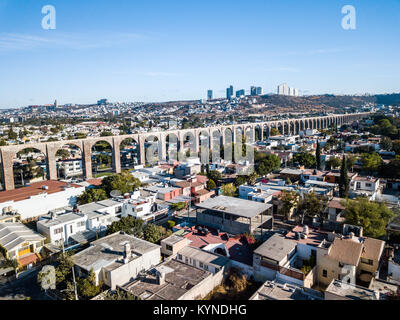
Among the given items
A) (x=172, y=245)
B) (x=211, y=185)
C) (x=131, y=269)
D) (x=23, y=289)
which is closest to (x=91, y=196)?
(x=23, y=289)

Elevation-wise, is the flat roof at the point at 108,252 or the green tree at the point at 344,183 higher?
the green tree at the point at 344,183

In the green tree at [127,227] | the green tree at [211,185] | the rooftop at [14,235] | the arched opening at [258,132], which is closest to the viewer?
the rooftop at [14,235]

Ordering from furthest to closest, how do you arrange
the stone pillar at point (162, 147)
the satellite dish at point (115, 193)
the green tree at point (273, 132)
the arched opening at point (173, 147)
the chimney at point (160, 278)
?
the green tree at point (273, 132)
the arched opening at point (173, 147)
the stone pillar at point (162, 147)
the satellite dish at point (115, 193)
the chimney at point (160, 278)

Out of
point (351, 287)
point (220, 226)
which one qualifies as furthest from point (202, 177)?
point (351, 287)

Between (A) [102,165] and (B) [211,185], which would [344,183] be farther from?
(A) [102,165]

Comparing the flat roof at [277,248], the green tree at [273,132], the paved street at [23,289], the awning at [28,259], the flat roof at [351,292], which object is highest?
the green tree at [273,132]

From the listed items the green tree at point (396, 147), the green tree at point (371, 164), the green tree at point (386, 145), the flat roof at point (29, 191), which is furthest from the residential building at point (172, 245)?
the green tree at point (386, 145)

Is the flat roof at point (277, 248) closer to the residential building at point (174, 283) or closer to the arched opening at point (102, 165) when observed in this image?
the residential building at point (174, 283)

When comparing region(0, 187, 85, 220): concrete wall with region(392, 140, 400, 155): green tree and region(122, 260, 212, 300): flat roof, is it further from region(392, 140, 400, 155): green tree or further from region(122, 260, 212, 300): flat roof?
region(392, 140, 400, 155): green tree

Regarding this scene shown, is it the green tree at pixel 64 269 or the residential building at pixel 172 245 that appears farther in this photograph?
the residential building at pixel 172 245
